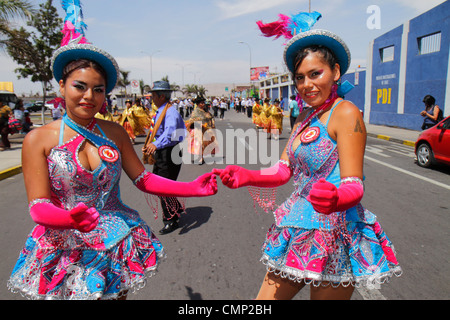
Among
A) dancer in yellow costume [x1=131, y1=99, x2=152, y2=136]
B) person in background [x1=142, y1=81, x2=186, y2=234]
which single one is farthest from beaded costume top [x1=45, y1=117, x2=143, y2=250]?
dancer in yellow costume [x1=131, y1=99, x2=152, y2=136]

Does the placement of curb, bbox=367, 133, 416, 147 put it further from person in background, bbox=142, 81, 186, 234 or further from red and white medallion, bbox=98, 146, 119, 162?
red and white medallion, bbox=98, 146, 119, 162

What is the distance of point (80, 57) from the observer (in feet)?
6.10

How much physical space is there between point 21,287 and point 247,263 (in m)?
2.29

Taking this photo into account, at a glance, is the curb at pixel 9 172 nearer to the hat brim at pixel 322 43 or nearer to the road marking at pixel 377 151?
the hat brim at pixel 322 43

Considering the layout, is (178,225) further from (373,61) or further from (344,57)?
(373,61)

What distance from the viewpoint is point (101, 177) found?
182cm

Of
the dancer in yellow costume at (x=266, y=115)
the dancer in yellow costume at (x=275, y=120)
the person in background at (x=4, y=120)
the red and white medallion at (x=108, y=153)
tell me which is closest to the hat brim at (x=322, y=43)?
the red and white medallion at (x=108, y=153)

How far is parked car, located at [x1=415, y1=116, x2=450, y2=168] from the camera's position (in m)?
7.67

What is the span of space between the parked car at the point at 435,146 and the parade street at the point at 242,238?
41cm

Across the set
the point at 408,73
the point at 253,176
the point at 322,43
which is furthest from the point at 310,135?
the point at 408,73

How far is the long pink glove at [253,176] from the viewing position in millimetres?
2029

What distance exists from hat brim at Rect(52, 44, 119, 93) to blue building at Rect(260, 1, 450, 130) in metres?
15.9
